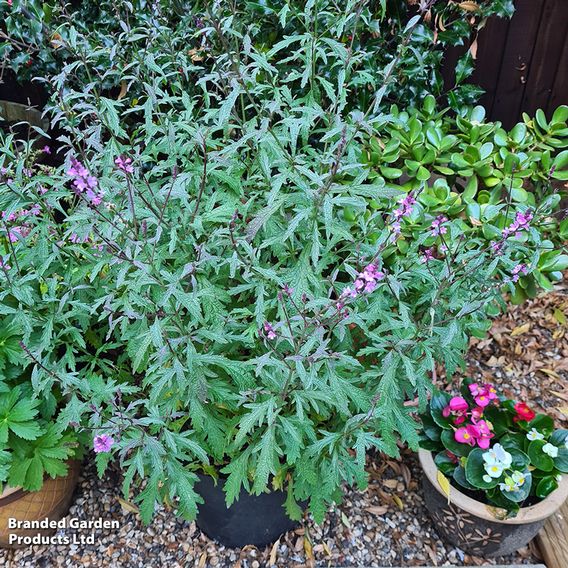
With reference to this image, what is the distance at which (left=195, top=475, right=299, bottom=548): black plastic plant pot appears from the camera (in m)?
1.93

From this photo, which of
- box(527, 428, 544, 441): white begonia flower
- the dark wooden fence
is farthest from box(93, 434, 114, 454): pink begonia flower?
the dark wooden fence

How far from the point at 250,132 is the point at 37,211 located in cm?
73

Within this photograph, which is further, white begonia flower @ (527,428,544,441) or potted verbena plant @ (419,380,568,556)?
white begonia flower @ (527,428,544,441)

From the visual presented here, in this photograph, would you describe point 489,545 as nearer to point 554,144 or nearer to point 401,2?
point 554,144

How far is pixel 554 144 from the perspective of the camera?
2467mm

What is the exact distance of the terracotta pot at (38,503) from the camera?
77.1 inches

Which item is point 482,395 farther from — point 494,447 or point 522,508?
point 522,508

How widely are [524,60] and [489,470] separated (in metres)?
2.58

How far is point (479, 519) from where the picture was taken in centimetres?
193

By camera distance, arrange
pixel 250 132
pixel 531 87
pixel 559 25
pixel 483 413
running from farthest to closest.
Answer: pixel 531 87, pixel 559 25, pixel 483 413, pixel 250 132

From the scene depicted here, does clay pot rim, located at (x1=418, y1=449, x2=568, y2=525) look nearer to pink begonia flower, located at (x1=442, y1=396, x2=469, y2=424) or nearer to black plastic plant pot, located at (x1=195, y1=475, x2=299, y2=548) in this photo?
pink begonia flower, located at (x1=442, y1=396, x2=469, y2=424)

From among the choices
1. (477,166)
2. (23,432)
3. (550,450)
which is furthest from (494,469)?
(23,432)

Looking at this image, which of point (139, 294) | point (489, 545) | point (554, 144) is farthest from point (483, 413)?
point (139, 294)

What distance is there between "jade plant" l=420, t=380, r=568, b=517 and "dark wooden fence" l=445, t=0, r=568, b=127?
6.92 ft
